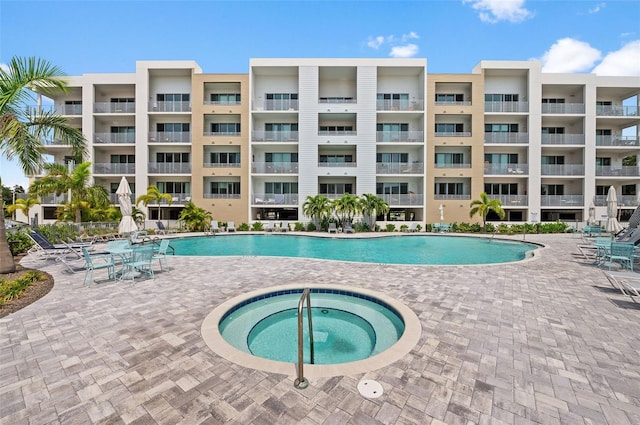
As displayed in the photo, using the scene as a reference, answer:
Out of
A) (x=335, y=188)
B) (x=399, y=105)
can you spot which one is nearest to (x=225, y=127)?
(x=335, y=188)

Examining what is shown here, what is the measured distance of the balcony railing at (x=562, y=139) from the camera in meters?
23.4

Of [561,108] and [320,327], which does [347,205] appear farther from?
[561,108]

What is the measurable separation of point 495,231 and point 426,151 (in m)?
8.61

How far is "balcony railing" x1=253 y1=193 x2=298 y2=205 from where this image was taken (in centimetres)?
2322

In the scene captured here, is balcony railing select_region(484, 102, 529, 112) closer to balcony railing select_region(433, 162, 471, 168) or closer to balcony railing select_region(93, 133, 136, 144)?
balcony railing select_region(433, 162, 471, 168)

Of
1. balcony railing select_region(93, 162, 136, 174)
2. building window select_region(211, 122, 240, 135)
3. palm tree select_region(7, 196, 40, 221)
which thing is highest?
building window select_region(211, 122, 240, 135)

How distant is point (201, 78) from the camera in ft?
76.0

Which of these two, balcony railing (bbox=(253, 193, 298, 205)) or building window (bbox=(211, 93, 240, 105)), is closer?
balcony railing (bbox=(253, 193, 298, 205))

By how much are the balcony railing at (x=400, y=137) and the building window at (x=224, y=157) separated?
12843mm

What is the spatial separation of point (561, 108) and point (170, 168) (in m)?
34.9

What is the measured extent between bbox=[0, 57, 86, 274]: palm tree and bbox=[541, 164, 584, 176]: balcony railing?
31704 millimetres

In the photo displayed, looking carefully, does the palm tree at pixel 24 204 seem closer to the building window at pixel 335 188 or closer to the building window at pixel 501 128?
the building window at pixel 335 188

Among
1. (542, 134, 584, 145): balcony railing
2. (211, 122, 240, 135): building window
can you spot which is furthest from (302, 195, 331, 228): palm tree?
(542, 134, 584, 145): balcony railing

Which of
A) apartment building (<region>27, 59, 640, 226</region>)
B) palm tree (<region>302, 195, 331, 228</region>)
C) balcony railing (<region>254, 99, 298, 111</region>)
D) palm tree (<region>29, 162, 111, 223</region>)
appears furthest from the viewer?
balcony railing (<region>254, 99, 298, 111</region>)
